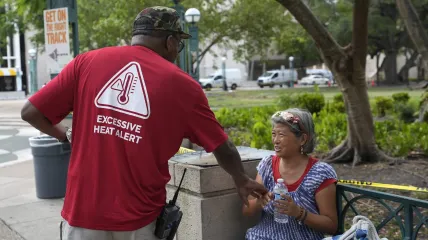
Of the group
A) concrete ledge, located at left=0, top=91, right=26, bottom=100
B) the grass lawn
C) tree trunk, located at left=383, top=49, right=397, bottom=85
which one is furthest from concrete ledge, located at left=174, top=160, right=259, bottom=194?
tree trunk, located at left=383, top=49, right=397, bottom=85

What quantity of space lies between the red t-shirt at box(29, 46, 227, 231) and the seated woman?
2.83ft

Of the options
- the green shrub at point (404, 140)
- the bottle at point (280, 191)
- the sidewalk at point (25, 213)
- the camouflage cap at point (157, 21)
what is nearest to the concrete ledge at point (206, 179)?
the bottle at point (280, 191)

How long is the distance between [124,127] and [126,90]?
0.16 meters

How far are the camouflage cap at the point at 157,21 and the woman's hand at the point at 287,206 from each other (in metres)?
1.10

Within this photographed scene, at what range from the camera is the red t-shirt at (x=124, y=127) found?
232 centimetres

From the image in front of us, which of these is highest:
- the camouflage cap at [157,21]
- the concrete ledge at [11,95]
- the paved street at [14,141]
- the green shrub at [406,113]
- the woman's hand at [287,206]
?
the camouflage cap at [157,21]

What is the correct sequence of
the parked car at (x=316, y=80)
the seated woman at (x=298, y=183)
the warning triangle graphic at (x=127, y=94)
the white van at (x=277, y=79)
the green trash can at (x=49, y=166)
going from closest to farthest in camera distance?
1. the warning triangle graphic at (x=127, y=94)
2. the seated woman at (x=298, y=183)
3. the green trash can at (x=49, y=166)
4. the white van at (x=277, y=79)
5. the parked car at (x=316, y=80)

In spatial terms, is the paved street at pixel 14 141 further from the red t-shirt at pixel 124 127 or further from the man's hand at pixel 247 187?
the man's hand at pixel 247 187

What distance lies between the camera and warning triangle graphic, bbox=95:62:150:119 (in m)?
2.32

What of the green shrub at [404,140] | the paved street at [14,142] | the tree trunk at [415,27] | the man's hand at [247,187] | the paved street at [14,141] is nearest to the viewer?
the man's hand at [247,187]

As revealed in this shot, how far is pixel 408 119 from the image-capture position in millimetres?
14734

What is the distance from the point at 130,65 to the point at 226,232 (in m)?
1.63

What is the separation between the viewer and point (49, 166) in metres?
6.91

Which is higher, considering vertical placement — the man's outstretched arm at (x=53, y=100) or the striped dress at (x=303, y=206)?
the man's outstretched arm at (x=53, y=100)
